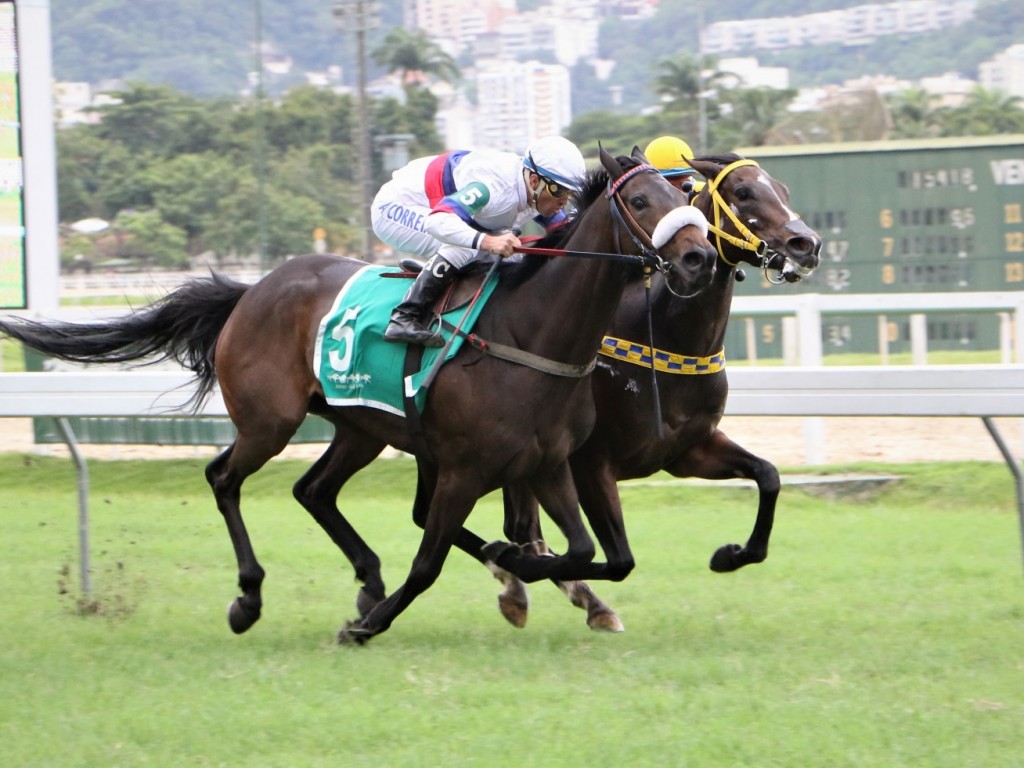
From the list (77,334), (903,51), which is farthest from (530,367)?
(903,51)

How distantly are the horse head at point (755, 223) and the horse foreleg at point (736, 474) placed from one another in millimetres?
732

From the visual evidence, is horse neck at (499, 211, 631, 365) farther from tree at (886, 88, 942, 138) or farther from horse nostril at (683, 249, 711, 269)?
tree at (886, 88, 942, 138)

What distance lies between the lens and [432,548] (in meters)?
5.11

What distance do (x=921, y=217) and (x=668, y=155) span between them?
1468 centimetres

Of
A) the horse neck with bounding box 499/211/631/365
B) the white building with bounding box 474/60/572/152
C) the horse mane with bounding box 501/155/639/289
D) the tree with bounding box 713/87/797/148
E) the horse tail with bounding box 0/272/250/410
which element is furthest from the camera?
the white building with bounding box 474/60/572/152

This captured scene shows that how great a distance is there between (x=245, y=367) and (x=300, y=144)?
142 feet

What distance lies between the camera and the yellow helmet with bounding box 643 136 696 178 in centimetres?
548

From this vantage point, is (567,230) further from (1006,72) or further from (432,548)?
(1006,72)

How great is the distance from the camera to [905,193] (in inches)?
758

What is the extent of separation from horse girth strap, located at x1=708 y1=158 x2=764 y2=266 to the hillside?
136 feet

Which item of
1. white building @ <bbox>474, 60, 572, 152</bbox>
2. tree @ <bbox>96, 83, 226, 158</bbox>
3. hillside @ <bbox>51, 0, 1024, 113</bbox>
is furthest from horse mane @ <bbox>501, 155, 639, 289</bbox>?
tree @ <bbox>96, 83, 226, 158</bbox>

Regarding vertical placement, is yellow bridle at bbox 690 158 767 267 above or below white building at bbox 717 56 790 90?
below

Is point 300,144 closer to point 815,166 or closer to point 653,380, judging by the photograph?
point 815,166

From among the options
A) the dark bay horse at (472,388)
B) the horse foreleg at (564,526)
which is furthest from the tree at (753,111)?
the horse foreleg at (564,526)
